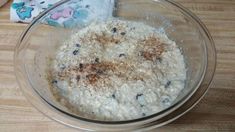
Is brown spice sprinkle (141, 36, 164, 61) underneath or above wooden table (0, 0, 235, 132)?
above

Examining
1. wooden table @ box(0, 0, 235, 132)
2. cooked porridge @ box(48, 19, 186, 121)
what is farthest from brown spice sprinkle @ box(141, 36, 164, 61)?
wooden table @ box(0, 0, 235, 132)

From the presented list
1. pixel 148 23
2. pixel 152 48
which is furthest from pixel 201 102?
pixel 148 23

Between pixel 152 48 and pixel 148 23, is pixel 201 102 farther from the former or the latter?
pixel 148 23

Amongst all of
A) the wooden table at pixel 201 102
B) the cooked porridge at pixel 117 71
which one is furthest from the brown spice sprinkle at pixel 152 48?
the wooden table at pixel 201 102

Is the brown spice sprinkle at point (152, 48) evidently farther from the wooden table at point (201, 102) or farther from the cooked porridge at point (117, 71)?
the wooden table at point (201, 102)

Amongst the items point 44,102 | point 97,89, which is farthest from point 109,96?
point 44,102

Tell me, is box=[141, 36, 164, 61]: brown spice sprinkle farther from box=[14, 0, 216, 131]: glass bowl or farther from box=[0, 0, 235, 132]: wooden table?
box=[0, 0, 235, 132]: wooden table
